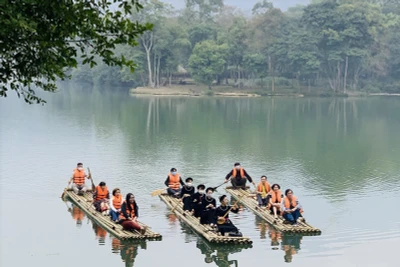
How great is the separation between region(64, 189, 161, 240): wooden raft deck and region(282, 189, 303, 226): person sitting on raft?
11.8 feet

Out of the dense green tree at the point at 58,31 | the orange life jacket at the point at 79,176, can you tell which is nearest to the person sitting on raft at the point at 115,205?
the orange life jacket at the point at 79,176

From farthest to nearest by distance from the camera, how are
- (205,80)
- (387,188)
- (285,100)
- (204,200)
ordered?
(205,80), (285,100), (387,188), (204,200)

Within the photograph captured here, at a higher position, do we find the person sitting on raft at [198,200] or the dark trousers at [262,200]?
the person sitting on raft at [198,200]

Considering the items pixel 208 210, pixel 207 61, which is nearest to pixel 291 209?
pixel 208 210

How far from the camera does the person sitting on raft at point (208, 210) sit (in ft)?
61.2

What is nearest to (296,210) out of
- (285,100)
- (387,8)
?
(285,100)

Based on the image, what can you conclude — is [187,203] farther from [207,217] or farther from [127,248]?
[127,248]

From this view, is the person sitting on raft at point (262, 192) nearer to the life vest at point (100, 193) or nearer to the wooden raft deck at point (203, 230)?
the wooden raft deck at point (203, 230)

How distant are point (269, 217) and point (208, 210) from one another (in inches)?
86.6

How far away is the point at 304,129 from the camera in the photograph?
159 ft

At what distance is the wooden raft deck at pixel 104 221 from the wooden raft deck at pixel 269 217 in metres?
3.37

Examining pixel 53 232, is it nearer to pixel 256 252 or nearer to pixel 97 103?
pixel 256 252

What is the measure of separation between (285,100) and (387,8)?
3984 centimetres

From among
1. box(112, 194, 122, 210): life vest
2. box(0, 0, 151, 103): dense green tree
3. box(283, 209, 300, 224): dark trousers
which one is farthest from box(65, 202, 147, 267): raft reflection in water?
box(0, 0, 151, 103): dense green tree
